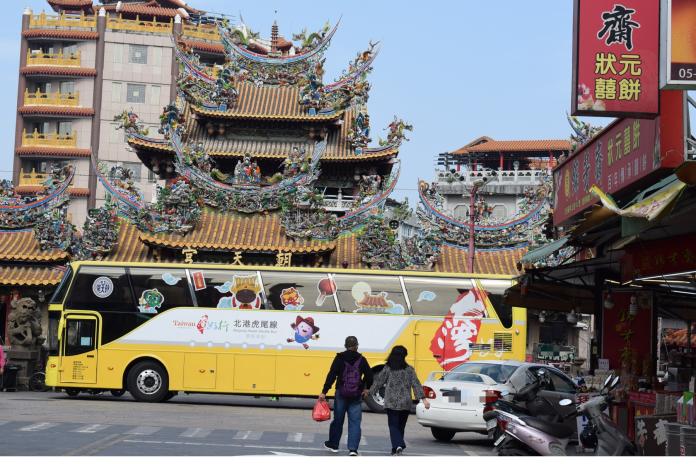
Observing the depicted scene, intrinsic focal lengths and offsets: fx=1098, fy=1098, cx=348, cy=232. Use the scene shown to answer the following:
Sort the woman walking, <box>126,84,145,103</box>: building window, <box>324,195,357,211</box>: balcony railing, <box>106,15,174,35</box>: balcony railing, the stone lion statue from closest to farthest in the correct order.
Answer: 1. the woman walking
2. the stone lion statue
3. <box>324,195,357,211</box>: balcony railing
4. <box>126,84,145,103</box>: building window
5. <box>106,15,174,35</box>: balcony railing

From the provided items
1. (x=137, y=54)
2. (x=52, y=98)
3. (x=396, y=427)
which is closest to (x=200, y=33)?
(x=137, y=54)

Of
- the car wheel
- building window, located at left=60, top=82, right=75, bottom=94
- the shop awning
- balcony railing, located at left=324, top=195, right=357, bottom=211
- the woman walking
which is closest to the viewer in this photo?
the woman walking

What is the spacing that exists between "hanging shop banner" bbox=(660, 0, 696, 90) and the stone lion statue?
22.6 m

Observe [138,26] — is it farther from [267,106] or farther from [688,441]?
[688,441]

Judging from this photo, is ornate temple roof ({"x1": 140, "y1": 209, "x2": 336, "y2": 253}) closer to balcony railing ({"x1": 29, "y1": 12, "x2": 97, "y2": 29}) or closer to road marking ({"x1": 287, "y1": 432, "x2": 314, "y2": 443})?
road marking ({"x1": 287, "y1": 432, "x2": 314, "y2": 443})

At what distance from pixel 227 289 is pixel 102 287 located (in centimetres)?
295

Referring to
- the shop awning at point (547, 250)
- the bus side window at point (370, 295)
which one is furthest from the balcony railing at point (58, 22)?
the shop awning at point (547, 250)

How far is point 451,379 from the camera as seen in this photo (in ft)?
61.3

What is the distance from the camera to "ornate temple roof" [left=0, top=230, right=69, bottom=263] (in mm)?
37094

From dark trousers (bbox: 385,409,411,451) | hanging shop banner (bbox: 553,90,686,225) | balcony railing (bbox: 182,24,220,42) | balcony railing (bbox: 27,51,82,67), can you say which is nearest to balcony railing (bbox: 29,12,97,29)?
balcony railing (bbox: 27,51,82,67)

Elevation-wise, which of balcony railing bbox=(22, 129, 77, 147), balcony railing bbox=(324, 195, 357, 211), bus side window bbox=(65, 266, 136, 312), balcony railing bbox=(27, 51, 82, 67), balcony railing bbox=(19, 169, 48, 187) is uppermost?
balcony railing bbox=(27, 51, 82, 67)

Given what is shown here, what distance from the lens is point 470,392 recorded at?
1797cm

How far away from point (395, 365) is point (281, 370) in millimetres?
11232

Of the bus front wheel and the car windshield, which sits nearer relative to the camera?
the car windshield
